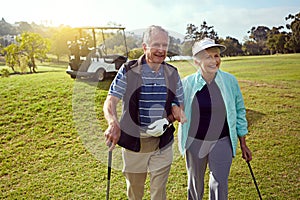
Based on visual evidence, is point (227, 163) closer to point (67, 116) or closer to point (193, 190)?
point (193, 190)

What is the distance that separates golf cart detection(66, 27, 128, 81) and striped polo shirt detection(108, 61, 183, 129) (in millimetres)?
6278

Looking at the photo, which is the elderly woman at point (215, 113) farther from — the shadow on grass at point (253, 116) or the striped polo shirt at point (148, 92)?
the shadow on grass at point (253, 116)

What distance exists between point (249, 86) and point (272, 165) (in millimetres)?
5825

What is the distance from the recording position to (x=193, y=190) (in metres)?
2.67

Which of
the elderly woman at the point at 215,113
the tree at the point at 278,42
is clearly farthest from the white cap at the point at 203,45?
the tree at the point at 278,42

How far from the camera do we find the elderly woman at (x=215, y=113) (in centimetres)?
238

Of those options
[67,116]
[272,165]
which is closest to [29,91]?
[67,116]

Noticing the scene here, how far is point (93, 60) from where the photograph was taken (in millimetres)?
9172

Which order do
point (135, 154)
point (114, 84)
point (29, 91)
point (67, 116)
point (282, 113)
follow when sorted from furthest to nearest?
1. point (29, 91)
2. point (282, 113)
3. point (67, 116)
4. point (135, 154)
5. point (114, 84)

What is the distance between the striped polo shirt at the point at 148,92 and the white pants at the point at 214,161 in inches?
22.3

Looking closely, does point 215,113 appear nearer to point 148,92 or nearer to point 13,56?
point 148,92

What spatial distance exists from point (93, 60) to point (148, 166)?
7.25 meters

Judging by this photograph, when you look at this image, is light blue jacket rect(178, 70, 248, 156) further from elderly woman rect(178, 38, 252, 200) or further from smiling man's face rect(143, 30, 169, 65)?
smiling man's face rect(143, 30, 169, 65)

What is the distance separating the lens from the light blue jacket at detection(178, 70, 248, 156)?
7.80 feet
